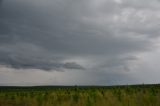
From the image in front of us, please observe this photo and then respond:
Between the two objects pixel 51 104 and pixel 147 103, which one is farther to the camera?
pixel 51 104

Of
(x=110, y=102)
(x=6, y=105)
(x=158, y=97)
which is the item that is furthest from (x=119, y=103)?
(x=6, y=105)

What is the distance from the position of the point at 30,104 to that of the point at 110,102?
19.2 feet

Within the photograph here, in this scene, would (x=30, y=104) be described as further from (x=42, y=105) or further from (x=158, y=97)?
(x=158, y=97)

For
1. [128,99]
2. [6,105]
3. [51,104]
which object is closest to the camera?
[128,99]

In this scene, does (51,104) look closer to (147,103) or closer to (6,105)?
(6,105)

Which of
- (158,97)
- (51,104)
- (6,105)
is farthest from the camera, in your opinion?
(6,105)

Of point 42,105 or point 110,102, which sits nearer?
point 110,102

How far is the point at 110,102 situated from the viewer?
16766 millimetres

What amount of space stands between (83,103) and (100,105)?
6.50 feet

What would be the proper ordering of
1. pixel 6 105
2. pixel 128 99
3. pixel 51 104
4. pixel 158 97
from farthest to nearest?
1. pixel 6 105
2. pixel 51 104
3. pixel 128 99
4. pixel 158 97

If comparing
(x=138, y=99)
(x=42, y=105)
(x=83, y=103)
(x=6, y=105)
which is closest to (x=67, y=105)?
(x=83, y=103)

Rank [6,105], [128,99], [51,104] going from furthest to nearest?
[6,105] → [51,104] → [128,99]

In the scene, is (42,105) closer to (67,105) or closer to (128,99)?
(67,105)

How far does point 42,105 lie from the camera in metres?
20.0
